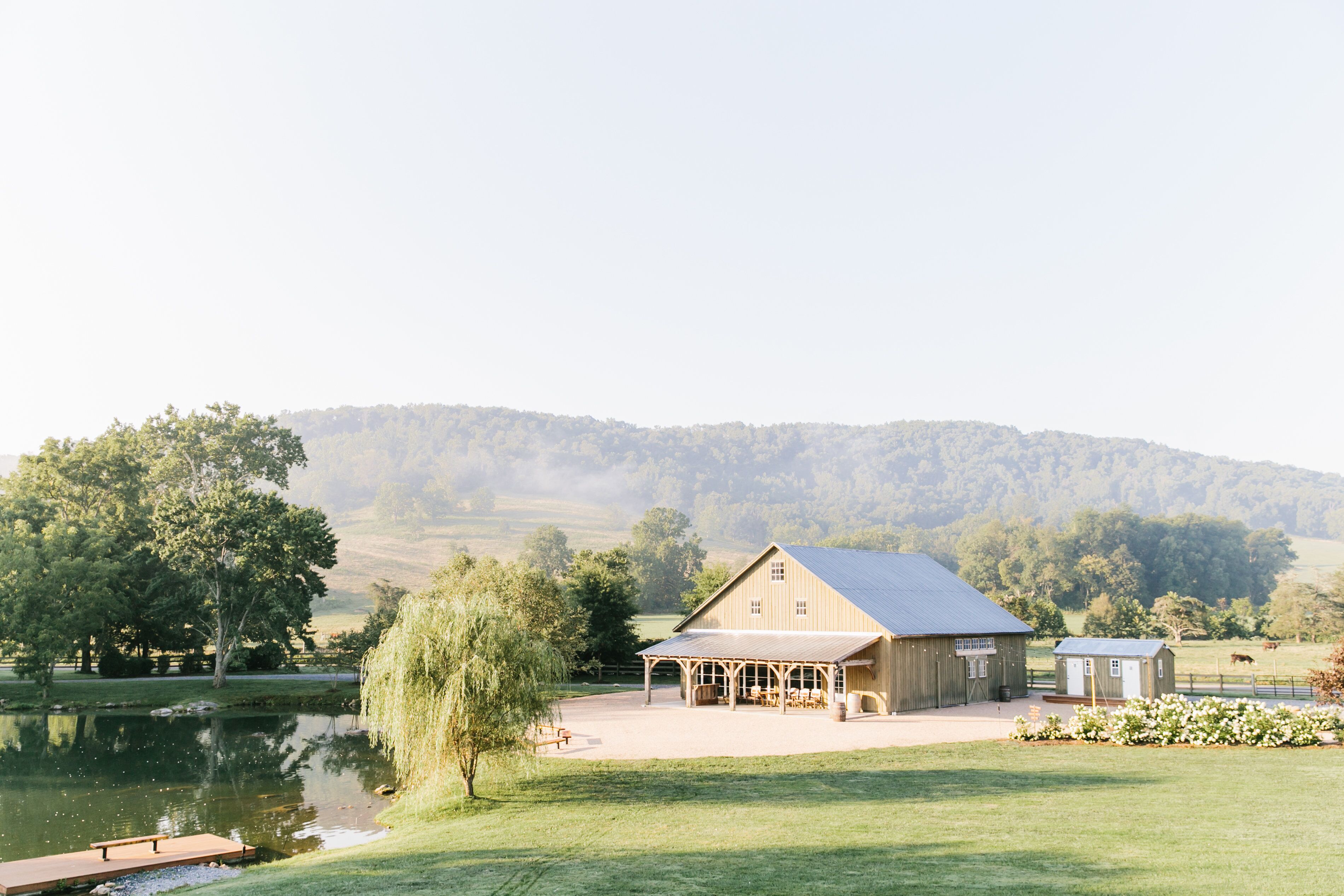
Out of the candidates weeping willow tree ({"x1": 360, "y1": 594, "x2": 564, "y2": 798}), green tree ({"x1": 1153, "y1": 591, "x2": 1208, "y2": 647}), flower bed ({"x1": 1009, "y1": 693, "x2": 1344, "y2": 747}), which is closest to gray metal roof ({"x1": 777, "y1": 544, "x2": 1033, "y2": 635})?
flower bed ({"x1": 1009, "y1": 693, "x2": 1344, "y2": 747})

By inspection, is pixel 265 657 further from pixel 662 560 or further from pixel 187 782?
pixel 662 560

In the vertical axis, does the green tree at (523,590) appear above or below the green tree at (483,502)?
below

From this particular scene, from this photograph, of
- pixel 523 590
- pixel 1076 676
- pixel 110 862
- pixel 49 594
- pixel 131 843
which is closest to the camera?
pixel 110 862

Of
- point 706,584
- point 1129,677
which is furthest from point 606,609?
point 1129,677

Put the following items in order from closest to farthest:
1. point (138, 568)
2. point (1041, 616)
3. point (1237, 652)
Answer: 1. point (138, 568)
2. point (1237, 652)
3. point (1041, 616)

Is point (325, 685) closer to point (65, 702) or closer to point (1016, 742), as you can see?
point (65, 702)

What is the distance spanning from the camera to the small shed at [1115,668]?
111 ft

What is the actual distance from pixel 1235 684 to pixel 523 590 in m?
32.5

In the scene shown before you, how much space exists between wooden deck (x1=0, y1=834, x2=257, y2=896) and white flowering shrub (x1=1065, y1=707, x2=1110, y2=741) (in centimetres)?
1888

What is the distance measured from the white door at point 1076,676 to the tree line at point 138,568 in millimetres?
35488

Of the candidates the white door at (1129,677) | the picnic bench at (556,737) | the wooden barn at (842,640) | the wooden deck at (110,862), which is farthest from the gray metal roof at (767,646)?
the wooden deck at (110,862)

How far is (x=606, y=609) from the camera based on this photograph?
49062 millimetres

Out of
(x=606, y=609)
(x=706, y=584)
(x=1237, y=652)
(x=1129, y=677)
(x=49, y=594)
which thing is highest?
(x=49, y=594)

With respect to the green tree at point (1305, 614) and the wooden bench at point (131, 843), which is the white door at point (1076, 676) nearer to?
the wooden bench at point (131, 843)
